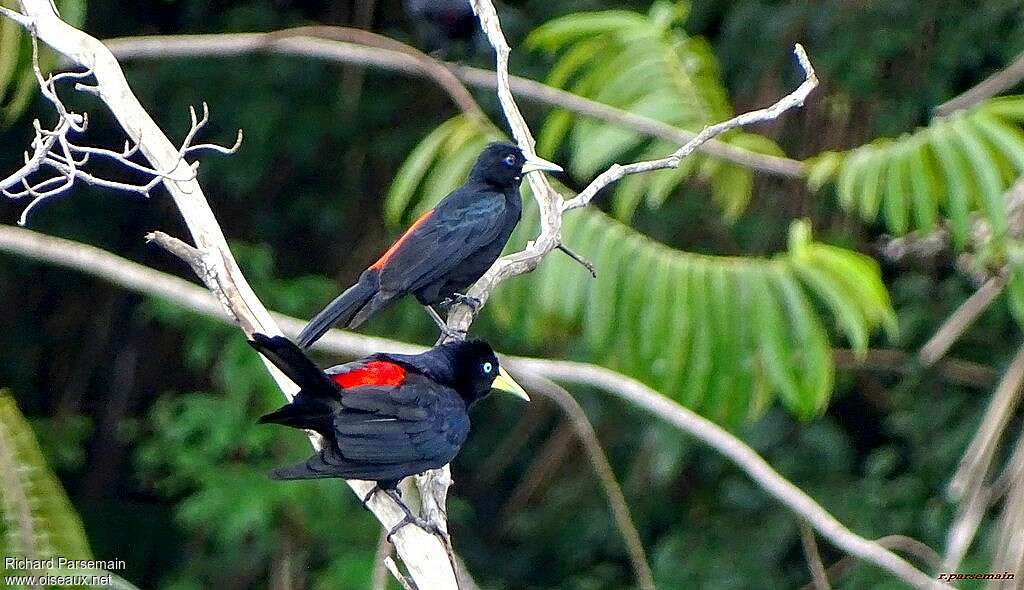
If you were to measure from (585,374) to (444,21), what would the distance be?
194cm

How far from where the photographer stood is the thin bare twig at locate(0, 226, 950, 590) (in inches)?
168

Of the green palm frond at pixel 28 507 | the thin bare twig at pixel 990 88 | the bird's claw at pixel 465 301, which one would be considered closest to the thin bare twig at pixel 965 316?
the thin bare twig at pixel 990 88

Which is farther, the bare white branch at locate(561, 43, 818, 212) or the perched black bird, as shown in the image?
the perched black bird

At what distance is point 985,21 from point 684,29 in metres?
1.31

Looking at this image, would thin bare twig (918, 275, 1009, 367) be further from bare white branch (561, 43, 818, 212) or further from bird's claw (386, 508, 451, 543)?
bird's claw (386, 508, 451, 543)

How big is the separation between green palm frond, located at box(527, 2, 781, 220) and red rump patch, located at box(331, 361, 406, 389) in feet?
5.44

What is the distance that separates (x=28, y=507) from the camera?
445cm

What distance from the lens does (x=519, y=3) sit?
258 inches

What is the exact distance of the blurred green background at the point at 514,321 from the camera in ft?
18.7

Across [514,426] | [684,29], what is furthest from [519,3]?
[514,426]

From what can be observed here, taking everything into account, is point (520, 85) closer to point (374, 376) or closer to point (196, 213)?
point (374, 376)

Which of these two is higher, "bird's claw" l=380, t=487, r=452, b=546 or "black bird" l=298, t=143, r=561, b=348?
"black bird" l=298, t=143, r=561, b=348

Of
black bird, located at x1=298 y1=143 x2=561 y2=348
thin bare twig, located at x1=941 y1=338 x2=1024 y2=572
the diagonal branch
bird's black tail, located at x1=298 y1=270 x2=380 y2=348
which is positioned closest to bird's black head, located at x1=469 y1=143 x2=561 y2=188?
black bird, located at x1=298 y1=143 x2=561 y2=348

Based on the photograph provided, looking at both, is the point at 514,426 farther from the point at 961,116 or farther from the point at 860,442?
the point at 961,116
